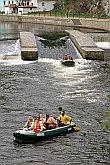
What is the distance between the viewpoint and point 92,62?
5262cm

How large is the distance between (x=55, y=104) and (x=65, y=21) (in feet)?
244

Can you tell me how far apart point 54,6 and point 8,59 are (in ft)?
283

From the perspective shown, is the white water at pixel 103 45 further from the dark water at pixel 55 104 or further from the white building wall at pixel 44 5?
the white building wall at pixel 44 5

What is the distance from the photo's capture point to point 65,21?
10681 cm

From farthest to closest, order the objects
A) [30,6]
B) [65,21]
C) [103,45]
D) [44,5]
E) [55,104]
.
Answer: [44,5], [30,6], [65,21], [103,45], [55,104]

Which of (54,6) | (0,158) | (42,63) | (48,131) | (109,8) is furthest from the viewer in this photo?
(54,6)

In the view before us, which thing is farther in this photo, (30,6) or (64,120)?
(30,6)

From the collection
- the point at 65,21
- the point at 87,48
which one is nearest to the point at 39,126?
the point at 87,48

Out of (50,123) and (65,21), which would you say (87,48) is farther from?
(65,21)

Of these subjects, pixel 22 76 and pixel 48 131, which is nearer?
pixel 48 131

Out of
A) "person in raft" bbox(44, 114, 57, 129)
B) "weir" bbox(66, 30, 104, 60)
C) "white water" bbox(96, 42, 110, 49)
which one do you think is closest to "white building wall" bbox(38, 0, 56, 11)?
"white water" bbox(96, 42, 110, 49)

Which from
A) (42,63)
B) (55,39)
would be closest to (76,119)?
(42,63)

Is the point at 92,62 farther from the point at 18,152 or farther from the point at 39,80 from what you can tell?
the point at 18,152

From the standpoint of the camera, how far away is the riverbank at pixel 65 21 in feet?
314
